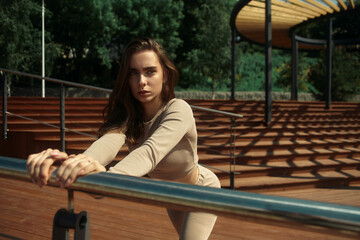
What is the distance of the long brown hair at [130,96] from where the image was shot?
167cm

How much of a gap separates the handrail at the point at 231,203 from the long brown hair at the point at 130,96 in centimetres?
93

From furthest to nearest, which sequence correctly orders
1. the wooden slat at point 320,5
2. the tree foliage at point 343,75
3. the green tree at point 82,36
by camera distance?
the tree foliage at point 343,75
the green tree at point 82,36
the wooden slat at point 320,5

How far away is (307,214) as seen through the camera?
1.70 ft

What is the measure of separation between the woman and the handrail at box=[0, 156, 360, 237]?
61 centimetres

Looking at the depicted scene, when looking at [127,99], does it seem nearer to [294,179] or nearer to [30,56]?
[294,179]

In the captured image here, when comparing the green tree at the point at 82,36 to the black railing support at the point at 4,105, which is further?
the green tree at the point at 82,36

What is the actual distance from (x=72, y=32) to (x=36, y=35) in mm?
2824

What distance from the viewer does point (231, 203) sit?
1.93ft

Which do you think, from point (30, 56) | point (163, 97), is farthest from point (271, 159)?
point (30, 56)

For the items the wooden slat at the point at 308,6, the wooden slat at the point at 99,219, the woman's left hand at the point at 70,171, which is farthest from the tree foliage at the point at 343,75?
the woman's left hand at the point at 70,171

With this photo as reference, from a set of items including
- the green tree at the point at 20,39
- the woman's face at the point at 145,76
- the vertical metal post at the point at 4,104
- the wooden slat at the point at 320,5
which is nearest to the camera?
the woman's face at the point at 145,76

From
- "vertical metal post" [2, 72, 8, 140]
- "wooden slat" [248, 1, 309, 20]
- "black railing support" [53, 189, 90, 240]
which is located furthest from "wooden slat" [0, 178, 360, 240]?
"wooden slat" [248, 1, 309, 20]

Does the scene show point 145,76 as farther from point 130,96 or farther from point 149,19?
point 149,19

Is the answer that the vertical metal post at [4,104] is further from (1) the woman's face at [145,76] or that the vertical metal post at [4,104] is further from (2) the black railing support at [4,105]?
(1) the woman's face at [145,76]
